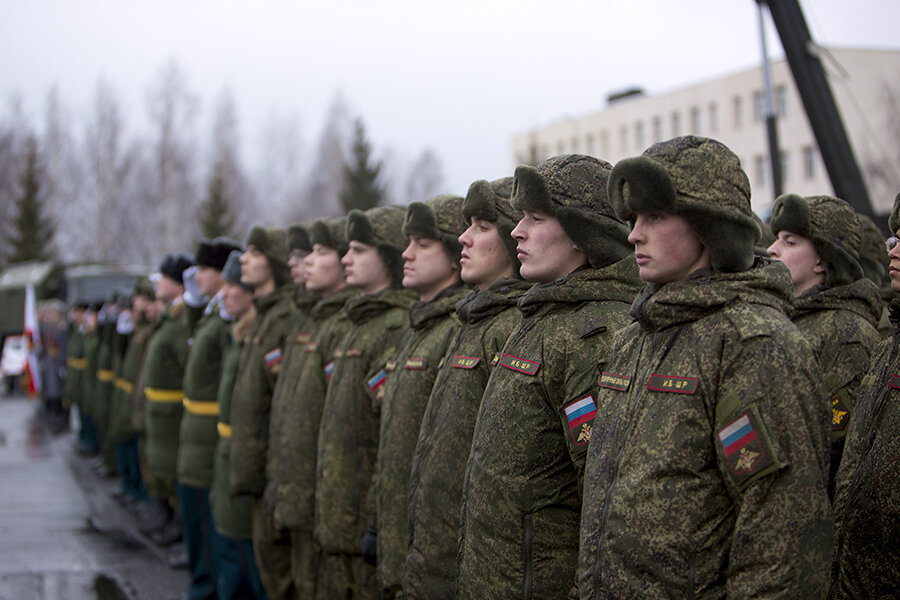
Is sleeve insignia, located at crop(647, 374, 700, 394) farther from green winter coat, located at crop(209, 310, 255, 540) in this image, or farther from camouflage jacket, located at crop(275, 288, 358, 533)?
green winter coat, located at crop(209, 310, 255, 540)

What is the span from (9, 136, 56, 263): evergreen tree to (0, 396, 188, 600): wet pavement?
118ft

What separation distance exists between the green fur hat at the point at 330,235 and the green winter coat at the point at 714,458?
3.62 m

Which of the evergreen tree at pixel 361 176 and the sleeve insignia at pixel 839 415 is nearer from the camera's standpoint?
the sleeve insignia at pixel 839 415

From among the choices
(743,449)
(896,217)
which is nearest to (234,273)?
(896,217)

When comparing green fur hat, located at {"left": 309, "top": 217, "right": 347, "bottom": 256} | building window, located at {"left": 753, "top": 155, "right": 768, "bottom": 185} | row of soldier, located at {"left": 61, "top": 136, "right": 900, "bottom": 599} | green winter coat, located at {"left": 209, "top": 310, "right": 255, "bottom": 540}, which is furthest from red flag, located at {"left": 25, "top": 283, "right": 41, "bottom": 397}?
building window, located at {"left": 753, "top": 155, "right": 768, "bottom": 185}

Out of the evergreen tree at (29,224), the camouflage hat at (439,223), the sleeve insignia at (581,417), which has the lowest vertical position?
the evergreen tree at (29,224)

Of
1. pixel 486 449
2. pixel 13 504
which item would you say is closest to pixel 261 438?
pixel 486 449

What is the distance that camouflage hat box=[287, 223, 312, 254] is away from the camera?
6.71 m

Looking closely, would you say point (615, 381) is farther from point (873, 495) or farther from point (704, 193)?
point (873, 495)

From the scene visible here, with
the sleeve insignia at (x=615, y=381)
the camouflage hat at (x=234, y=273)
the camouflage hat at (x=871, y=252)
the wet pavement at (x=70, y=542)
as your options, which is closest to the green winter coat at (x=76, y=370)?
the wet pavement at (x=70, y=542)

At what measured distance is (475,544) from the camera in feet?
11.0

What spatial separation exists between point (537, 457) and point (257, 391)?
3.52 m

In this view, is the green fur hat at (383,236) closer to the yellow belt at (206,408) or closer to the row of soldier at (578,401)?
the row of soldier at (578,401)

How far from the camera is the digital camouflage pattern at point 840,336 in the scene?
12.6ft
